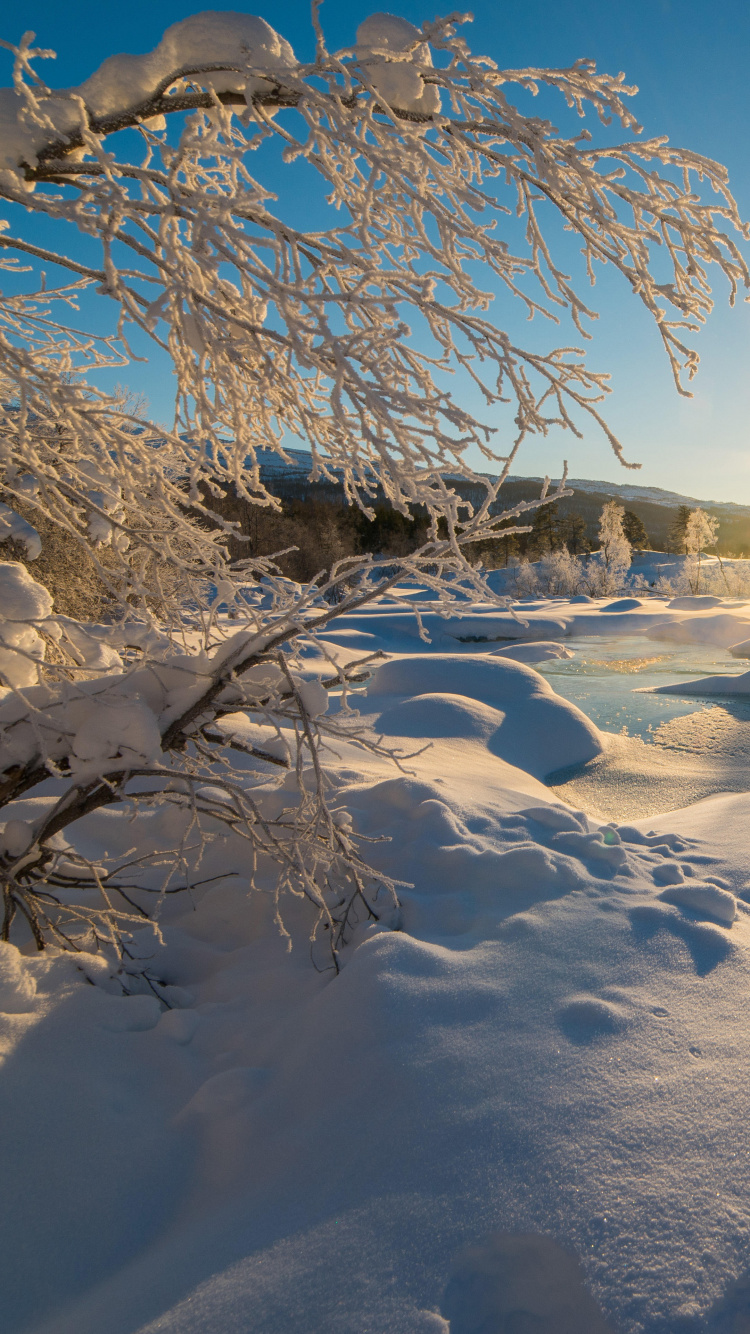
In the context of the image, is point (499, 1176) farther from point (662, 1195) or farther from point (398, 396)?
point (398, 396)

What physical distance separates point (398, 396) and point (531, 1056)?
1.86 m

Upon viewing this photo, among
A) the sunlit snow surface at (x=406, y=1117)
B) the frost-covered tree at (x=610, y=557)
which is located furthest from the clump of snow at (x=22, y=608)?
the frost-covered tree at (x=610, y=557)

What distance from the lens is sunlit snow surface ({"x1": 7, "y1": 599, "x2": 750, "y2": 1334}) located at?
1.28 m

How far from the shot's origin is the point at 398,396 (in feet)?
4.75

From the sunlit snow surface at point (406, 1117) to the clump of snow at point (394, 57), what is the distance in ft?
8.96

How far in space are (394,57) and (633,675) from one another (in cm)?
1374

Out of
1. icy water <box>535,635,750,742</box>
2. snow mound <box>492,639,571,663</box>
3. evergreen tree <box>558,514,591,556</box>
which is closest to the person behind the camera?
icy water <box>535,635,750,742</box>

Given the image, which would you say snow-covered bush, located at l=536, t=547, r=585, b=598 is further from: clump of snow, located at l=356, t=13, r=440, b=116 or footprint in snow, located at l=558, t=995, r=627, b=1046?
clump of snow, located at l=356, t=13, r=440, b=116

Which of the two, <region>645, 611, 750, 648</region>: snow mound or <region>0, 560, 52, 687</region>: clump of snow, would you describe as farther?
<region>645, 611, 750, 648</region>: snow mound

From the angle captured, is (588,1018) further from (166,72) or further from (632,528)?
(632,528)

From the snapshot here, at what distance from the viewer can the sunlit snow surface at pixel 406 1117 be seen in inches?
50.2

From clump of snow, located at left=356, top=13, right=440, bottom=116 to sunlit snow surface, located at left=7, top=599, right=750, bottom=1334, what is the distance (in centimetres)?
273

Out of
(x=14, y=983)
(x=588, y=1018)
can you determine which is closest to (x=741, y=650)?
(x=588, y=1018)

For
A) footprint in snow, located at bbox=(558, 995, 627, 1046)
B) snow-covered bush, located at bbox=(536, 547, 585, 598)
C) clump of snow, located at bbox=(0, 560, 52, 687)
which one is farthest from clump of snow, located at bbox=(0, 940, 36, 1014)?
snow-covered bush, located at bbox=(536, 547, 585, 598)
